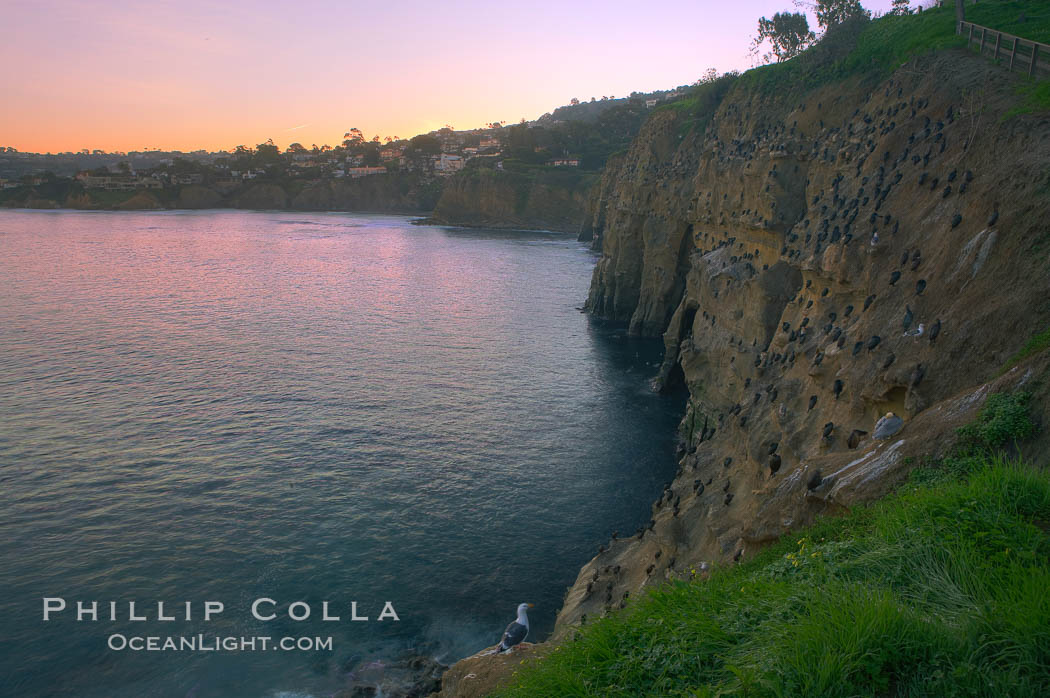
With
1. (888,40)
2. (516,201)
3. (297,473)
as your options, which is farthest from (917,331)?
(516,201)

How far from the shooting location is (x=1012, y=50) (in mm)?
21797

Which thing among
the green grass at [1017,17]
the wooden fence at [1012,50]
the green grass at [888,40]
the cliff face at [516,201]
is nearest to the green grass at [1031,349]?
the green grass at [888,40]

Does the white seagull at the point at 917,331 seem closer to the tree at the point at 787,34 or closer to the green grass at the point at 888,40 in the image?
the green grass at the point at 888,40

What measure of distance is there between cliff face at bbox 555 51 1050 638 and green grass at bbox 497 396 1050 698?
263cm

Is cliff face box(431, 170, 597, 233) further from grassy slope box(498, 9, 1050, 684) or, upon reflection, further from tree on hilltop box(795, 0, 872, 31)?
grassy slope box(498, 9, 1050, 684)

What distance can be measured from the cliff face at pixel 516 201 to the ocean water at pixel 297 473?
10065 cm

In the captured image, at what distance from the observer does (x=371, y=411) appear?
38.6 metres

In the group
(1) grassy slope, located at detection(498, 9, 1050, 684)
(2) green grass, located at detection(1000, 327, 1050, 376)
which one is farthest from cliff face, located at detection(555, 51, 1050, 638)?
(1) grassy slope, located at detection(498, 9, 1050, 684)

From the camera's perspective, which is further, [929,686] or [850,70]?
[850,70]

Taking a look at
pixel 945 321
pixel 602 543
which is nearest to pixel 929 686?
pixel 945 321

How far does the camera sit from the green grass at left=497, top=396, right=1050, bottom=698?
5871mm

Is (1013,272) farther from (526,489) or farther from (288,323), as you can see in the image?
(288,323)

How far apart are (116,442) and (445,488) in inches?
708

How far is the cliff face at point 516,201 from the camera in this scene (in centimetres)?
16288
